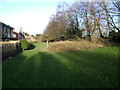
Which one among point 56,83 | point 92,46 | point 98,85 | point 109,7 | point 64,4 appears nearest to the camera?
point 98,85

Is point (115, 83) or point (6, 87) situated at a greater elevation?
point (115, 83)

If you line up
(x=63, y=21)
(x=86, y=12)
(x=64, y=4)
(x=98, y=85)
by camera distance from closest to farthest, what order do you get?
(x=98, y=85) < (x=86, y=12) < (x=64, y=4) < (x=63, y=21)

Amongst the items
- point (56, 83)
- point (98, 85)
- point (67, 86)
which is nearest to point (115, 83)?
point (98, 85)

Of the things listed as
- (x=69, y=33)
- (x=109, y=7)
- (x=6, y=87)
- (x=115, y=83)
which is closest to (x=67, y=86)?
(x=115, y=83)

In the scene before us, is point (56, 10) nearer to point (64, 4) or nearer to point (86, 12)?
point (64, 4)

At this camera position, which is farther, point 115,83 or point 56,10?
point 56,10

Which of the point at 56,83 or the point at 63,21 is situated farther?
the point at 63,21

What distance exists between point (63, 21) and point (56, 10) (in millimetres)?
2718

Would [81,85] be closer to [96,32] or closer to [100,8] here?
[100,8]

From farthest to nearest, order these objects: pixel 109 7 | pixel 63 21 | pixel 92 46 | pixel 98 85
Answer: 1. pixel 63 21
2. pixel 109 7
3. pixel 92 46
4. pixel 98 85

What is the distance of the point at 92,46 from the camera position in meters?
12.1

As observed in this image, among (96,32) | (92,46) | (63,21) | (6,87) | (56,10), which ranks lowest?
(6,87)

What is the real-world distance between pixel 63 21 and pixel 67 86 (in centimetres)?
1958

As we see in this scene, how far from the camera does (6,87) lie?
326 centimetres
